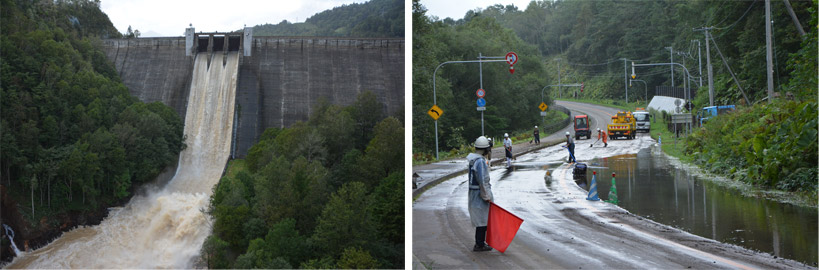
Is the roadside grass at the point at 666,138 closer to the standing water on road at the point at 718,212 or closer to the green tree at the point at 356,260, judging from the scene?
the standing water on road at the point at 718,212

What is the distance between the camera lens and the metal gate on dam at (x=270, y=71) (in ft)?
25.4

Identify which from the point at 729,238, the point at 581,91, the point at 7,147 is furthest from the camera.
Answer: the point at 581,91

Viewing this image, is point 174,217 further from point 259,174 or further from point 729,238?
point 729,238

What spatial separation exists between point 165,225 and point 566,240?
15.3 feet

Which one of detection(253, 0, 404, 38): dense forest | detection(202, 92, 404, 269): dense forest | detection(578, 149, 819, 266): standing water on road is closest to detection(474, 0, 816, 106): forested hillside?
detection(578, 149, 819, 266): standing water on road

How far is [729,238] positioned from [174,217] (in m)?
6.54

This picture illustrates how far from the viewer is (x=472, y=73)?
32062 mm

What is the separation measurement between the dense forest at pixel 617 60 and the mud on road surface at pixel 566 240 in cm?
462

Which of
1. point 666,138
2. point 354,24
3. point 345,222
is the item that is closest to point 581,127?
point 666,138

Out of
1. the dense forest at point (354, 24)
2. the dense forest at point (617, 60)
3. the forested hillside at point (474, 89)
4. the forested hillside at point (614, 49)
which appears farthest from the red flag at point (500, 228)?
the forested hillside at point (474, 89)

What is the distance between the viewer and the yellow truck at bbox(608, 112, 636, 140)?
35562 millimetres

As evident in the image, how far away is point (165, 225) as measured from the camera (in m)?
7.02

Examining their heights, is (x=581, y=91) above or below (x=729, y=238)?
above

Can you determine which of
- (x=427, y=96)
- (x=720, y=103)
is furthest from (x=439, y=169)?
(x=720, y=103)
